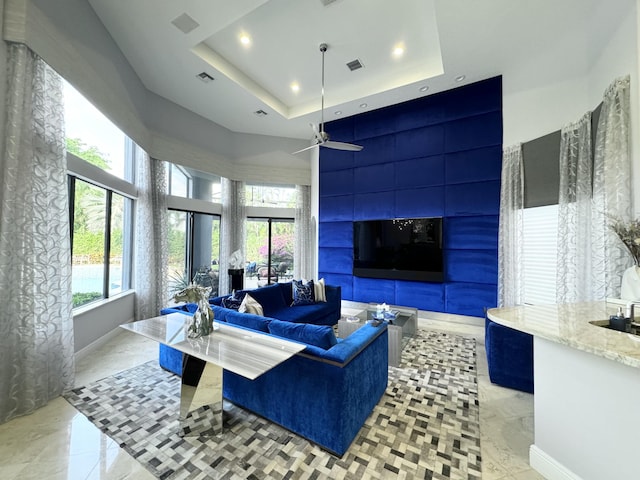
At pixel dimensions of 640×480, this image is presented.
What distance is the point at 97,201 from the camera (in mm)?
3783

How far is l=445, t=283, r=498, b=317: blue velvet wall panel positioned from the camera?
4.57 m

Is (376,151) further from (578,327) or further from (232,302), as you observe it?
(578,327)

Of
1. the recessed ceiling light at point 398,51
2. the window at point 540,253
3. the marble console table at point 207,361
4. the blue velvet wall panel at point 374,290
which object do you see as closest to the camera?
the marble console table at point 207,361

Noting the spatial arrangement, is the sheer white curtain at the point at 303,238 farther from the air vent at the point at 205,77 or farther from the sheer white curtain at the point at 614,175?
the sheer white curtain at the point at 614,175

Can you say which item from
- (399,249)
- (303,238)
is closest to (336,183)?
(303,238)

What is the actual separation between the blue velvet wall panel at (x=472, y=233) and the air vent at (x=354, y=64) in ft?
10.5

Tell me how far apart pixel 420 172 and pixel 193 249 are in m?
5.30

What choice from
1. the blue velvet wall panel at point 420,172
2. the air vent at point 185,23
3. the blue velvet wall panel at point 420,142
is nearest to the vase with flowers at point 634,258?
the blue velvet wall panel at point 420,172

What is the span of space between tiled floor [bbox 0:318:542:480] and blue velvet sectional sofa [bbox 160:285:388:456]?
2.73 ft

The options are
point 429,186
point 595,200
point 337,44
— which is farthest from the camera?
point 429,186

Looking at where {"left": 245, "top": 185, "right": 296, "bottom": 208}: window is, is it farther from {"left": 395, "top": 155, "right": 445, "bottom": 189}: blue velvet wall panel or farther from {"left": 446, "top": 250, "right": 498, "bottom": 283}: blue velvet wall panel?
{"left": 446, "top": 250, "right": 498, "bottom": 283}: blue velvet wall panel

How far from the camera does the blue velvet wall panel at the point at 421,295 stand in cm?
496

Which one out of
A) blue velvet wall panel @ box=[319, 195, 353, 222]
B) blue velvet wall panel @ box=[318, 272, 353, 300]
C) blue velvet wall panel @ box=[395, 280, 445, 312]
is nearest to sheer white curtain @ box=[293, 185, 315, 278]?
blue velvet wall panel @ box=[319, 195, 353, 222]

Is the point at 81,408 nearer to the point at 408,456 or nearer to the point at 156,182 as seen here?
the point at 408,456
